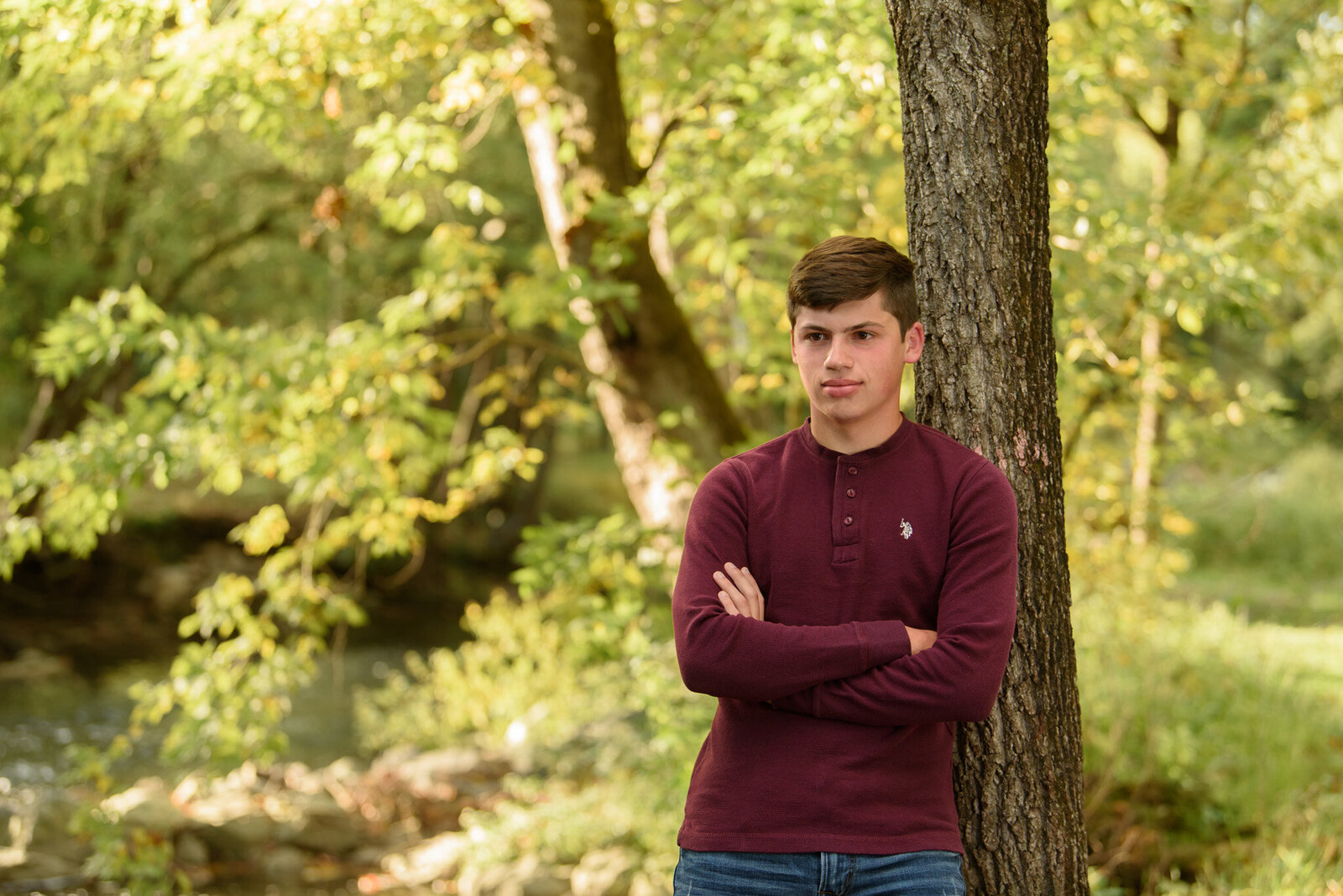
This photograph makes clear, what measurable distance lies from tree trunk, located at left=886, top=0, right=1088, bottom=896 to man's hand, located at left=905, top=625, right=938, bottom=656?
1.16ft

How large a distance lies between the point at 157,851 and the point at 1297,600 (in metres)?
12.6

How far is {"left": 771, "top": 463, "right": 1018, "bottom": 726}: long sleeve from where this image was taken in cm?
192

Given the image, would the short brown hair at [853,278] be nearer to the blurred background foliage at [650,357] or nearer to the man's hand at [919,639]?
the man's hand at [919,639]

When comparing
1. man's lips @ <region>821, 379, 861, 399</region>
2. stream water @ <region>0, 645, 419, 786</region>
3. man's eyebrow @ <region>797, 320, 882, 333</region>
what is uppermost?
man's eyebrow @ <region>797, 320, 882, 333</region>

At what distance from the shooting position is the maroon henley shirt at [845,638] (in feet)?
6.34

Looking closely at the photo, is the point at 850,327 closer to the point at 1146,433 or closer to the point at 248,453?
the point at 248,453

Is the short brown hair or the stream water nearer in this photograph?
the short brown hair

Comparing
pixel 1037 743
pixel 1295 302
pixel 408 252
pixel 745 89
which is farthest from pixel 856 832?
pixel 1295 302

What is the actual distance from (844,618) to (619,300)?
3368 mm

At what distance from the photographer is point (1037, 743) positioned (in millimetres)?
2268

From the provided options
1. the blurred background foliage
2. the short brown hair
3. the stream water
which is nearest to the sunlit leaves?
the blurred background foliage

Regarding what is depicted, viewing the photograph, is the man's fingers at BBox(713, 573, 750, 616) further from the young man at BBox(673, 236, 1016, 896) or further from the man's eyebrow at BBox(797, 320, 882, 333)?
the man's eyebrow at BBox(797, 320, 882, 333)

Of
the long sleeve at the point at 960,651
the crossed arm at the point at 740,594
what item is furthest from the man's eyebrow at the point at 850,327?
the crossed arm at the point at 740,594

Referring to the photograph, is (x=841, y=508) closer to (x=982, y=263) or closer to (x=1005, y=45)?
(x=982, y=263)
